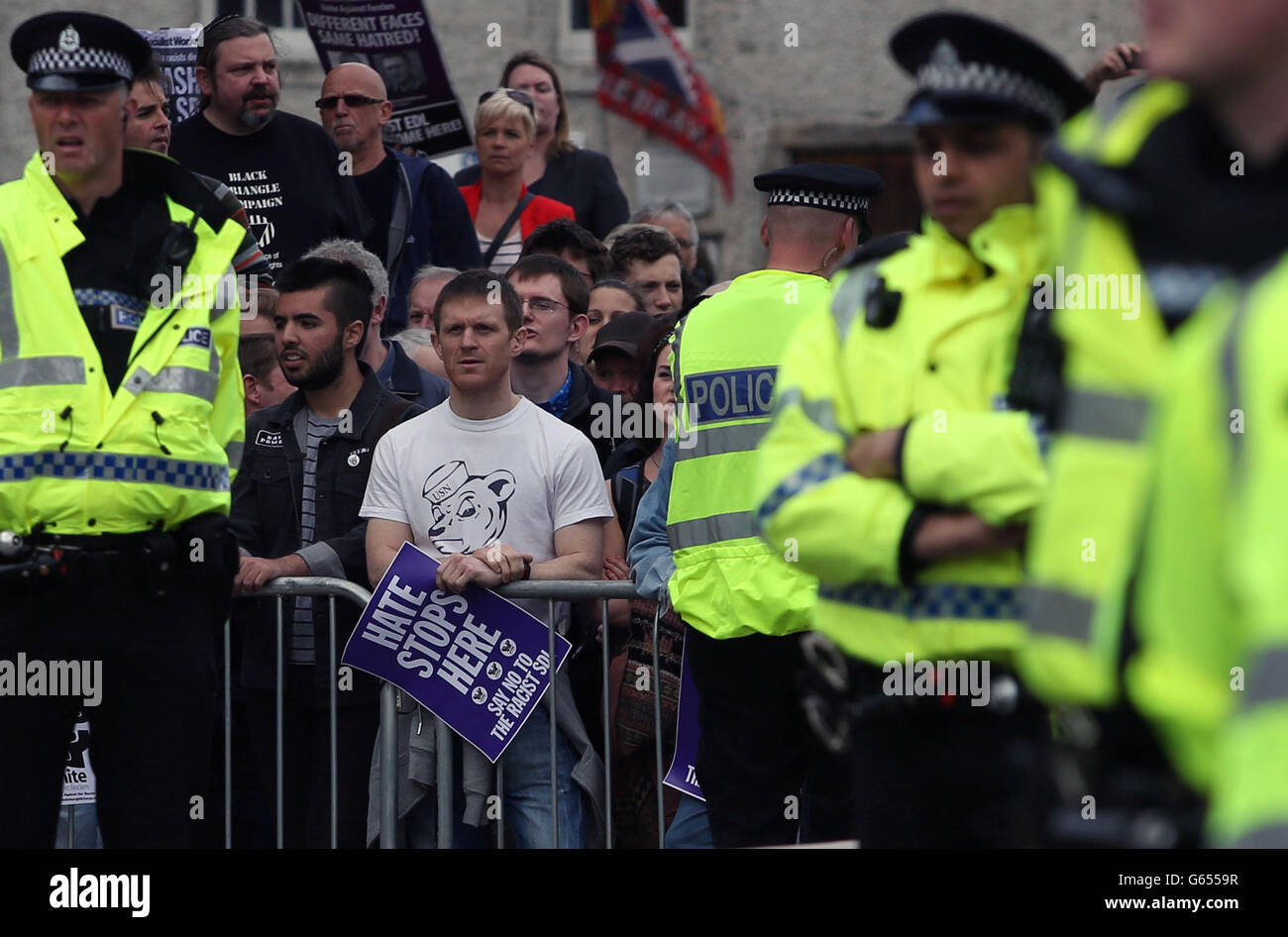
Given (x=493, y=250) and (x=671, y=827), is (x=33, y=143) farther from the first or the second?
(x=671, y=827)

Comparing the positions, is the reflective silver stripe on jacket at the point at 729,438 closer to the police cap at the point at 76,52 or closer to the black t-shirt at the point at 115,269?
the black t-shirt at the point at 115,269

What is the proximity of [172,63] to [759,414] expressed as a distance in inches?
167

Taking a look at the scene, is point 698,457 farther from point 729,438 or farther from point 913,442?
point 913,442

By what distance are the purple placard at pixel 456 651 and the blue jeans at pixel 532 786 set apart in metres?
0.09

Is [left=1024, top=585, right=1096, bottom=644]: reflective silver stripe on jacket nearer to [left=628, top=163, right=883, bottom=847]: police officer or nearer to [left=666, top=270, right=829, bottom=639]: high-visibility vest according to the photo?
[left=628, top=163, right=883, bottom=847]: police officer

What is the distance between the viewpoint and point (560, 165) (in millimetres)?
9734

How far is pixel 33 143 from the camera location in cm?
1433

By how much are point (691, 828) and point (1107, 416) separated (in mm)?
3898

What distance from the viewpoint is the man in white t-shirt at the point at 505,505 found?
6102mm

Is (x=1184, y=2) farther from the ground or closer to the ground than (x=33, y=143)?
closer to the ground

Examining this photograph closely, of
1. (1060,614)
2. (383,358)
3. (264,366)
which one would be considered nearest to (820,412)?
(1060,614)
